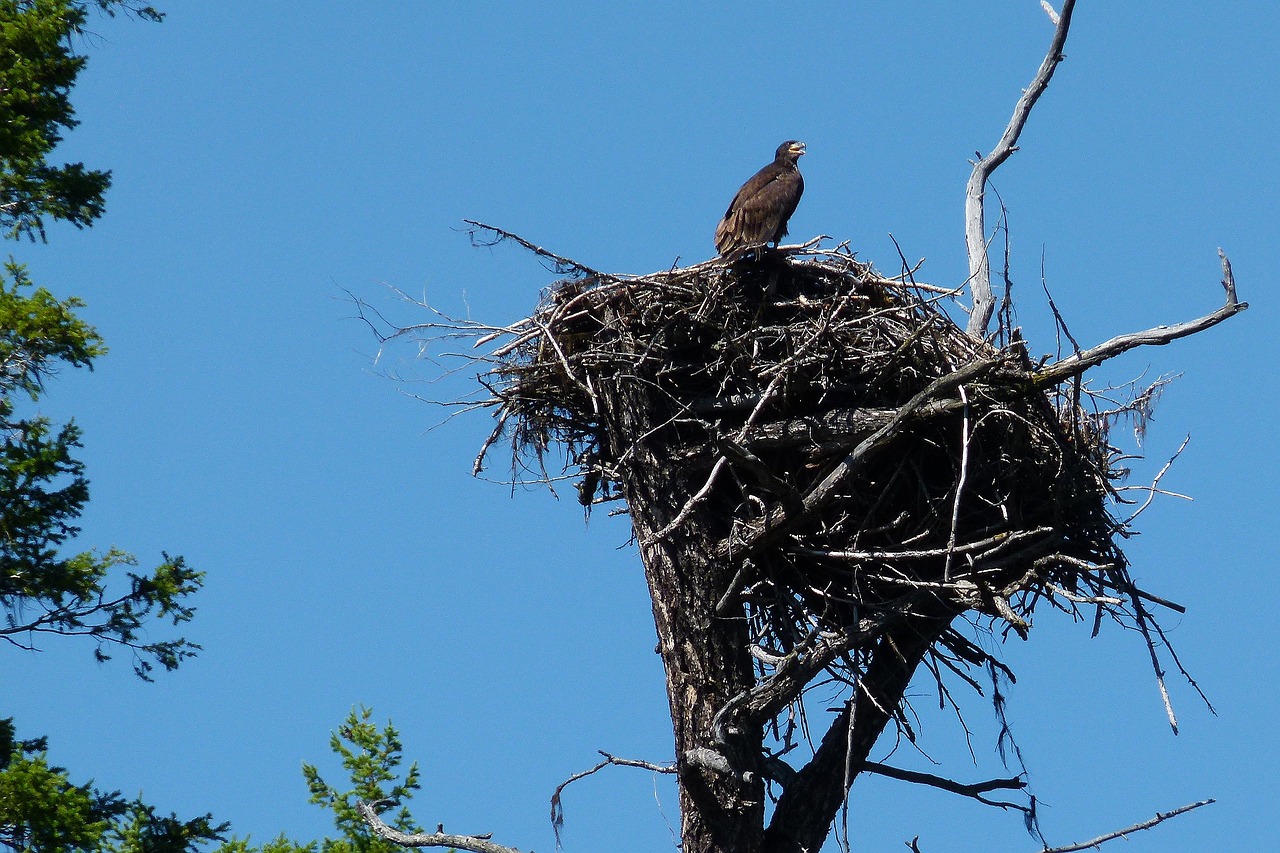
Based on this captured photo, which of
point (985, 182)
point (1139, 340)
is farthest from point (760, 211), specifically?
point (1139, 340)

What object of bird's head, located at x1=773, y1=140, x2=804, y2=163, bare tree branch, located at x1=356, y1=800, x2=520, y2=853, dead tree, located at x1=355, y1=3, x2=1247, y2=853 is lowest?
bare tree branch, located at x1=356, y1=800, x2=520, y2=853

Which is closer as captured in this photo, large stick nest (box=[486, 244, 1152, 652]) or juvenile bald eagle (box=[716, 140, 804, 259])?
large stick nest (box=[486, 244, 1152, 652])

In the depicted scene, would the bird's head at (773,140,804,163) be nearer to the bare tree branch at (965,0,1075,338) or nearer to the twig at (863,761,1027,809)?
the bare tree branch at (965,0,1075,338)

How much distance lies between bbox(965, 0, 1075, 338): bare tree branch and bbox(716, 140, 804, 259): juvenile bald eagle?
1.02 m

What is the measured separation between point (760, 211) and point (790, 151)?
1.41 m

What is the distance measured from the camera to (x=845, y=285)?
7.59 m

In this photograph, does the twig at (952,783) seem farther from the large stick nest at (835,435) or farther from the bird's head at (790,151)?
the bird's head at (790,151)

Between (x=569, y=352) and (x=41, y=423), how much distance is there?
3941 mm

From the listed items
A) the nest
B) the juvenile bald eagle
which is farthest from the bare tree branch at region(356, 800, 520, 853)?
the juvenile bald eagle

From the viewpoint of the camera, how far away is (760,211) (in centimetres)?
804

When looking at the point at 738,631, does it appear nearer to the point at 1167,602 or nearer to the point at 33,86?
the point at 1167,602

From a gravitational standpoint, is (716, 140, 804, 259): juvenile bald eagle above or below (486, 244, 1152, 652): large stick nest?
above

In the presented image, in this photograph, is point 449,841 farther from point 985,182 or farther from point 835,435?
point 985,182

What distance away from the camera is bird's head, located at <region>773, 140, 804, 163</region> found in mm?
9250
